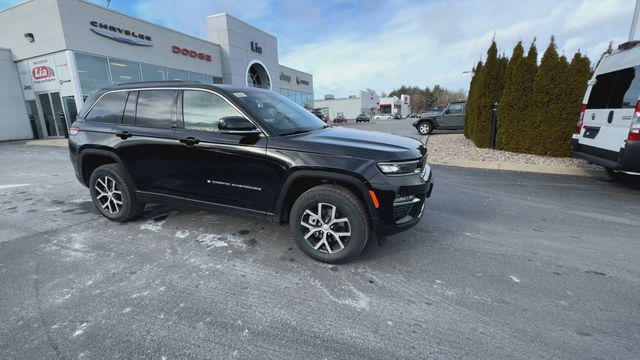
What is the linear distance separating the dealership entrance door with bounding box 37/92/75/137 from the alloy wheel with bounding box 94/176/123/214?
1504 cm

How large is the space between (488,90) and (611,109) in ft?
17.2

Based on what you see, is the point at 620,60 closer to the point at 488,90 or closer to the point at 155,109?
the point at 488,90

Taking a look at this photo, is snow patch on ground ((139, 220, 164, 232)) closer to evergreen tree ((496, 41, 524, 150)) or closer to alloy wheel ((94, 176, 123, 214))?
alloy wheel ((94, 176, 123, 214))

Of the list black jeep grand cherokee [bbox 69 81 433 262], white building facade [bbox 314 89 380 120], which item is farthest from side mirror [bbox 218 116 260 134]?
white building facade [bbox 314 89 380 120]

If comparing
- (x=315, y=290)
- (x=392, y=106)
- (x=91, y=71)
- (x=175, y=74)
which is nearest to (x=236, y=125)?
(x=315, y=290)

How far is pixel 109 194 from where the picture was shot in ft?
13.2

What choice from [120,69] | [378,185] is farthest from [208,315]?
[120,69]

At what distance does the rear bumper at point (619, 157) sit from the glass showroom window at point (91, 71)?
18.1m

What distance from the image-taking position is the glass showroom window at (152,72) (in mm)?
17522

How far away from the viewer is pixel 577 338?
2043 mm

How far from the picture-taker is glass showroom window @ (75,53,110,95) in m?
14.6

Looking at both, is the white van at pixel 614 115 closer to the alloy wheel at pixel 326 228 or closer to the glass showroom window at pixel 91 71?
the alloy wheel at pixel 326 228

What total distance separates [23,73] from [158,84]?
1878 cm

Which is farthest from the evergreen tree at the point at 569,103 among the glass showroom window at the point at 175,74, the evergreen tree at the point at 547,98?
the glass showroom window at the point at 175,74
